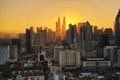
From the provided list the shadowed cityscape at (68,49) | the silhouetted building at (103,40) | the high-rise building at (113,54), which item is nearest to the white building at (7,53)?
the shadowed cityscape at (68,49)

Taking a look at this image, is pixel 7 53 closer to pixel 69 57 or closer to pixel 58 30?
pixel 58 30

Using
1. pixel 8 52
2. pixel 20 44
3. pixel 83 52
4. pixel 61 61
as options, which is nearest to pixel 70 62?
pixel 61 61

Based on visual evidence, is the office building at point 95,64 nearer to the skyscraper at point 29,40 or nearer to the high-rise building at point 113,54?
the high-rise building at point 113,54

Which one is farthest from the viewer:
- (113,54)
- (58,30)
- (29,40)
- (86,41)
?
(86,41)

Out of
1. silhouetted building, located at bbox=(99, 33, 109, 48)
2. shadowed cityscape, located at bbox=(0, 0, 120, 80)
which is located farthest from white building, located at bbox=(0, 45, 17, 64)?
silhouetted building, located at bbox=(99, 33, 109, 48)

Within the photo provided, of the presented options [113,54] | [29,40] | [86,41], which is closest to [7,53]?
[29,40]

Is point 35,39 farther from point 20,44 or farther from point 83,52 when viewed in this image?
point 83,52
